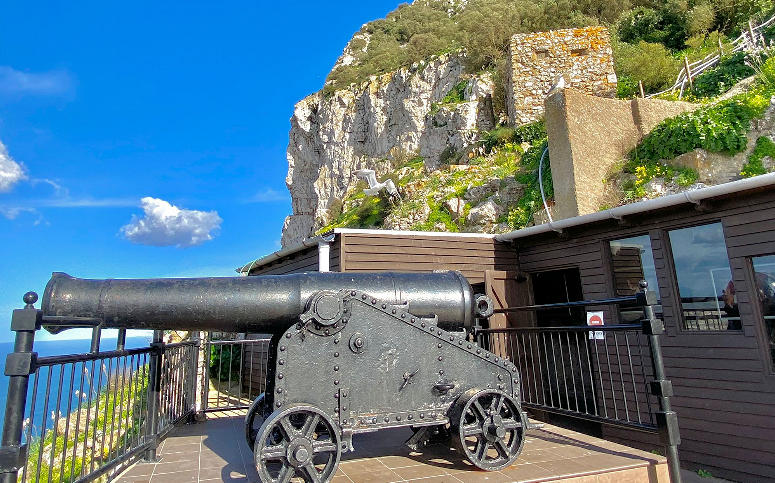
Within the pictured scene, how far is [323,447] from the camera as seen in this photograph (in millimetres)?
2955

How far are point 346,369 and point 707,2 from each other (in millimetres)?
26218

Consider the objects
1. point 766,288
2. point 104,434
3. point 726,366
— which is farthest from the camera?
point 726,366

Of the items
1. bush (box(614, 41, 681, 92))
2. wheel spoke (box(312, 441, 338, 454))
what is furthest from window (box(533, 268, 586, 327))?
bush (box(614, 41, 681, 92))

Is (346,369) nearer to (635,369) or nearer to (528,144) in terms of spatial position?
(635,369)

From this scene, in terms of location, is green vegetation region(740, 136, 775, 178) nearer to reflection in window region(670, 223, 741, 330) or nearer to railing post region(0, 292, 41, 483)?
reflection in window region(670, 223, 741, 330)

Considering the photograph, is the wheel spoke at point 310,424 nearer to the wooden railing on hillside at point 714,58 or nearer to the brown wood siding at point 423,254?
the brown wood siding at point 423,254

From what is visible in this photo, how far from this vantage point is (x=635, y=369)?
7.10 meters

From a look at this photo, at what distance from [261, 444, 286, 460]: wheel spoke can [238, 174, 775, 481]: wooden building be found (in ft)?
15.0

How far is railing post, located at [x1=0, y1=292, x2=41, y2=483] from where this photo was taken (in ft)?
7.01

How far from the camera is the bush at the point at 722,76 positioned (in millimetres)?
15031

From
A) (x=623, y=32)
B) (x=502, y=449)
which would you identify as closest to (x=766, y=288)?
(x=502, y=449)

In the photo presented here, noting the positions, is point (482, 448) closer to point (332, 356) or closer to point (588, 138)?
point (332, 356)

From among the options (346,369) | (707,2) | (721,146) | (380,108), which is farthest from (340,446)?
(380,108)

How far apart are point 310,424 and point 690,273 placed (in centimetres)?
599
